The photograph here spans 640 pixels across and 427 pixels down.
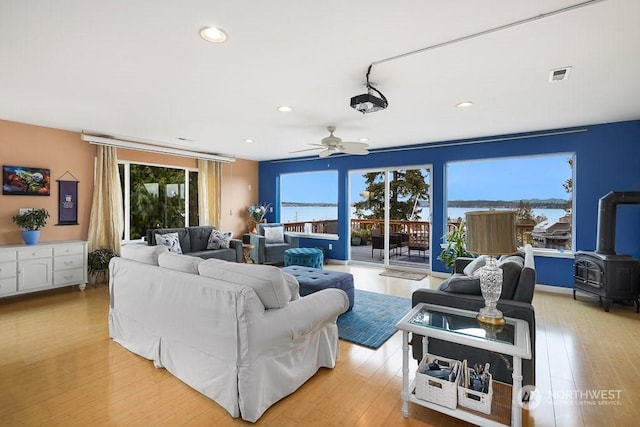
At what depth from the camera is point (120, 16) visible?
6.31ft

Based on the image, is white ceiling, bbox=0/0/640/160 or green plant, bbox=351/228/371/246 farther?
green plant, bbox=351/228/371/246

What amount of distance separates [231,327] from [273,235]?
489cm

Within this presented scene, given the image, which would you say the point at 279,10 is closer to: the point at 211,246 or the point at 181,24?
the point at 181,24

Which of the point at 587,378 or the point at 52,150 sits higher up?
the point at 52,150

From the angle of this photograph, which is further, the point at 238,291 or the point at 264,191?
the point at 264,191

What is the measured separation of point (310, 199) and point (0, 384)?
617cm

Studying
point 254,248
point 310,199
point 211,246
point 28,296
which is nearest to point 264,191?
point 310,199

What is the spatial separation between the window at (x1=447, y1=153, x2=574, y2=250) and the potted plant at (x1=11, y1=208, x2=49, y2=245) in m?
6.41

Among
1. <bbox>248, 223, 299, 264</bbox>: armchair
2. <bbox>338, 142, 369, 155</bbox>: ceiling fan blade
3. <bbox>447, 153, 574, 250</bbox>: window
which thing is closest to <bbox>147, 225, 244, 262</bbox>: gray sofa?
<bbox>248, 223, 299, 264</bbox>: armchair

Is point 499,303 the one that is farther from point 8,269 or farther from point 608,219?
point 8,269

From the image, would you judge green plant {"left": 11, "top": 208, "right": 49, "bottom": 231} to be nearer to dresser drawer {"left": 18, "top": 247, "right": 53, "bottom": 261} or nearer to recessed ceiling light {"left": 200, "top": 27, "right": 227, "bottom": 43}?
dresser drawer {"left": 18, "top": 247, "right": 53, "bottom": 261}

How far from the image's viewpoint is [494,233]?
1910mm

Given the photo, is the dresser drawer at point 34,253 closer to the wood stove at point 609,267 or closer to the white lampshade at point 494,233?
the white lampshade at point 494,233

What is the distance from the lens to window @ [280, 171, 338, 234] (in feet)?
24.0
